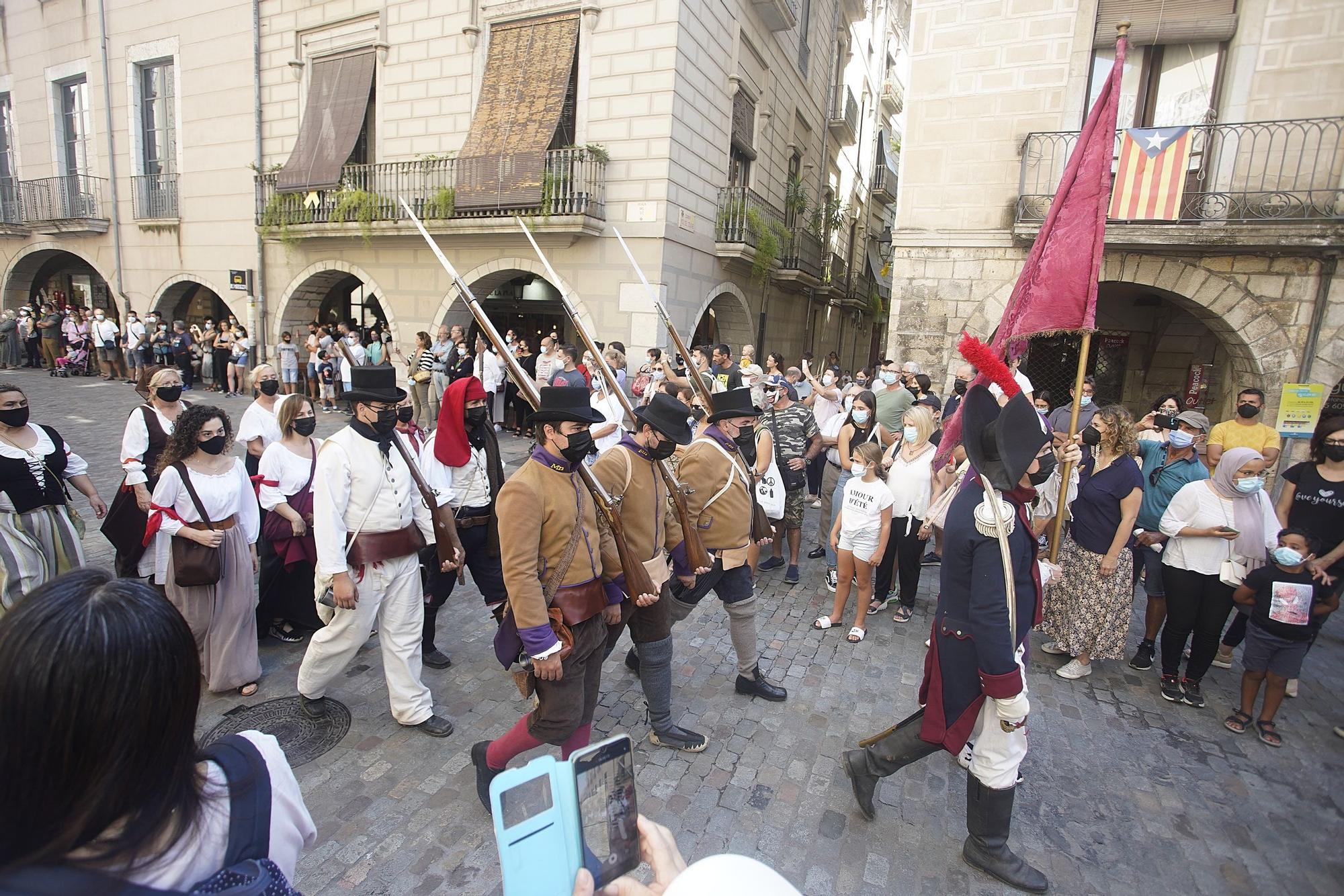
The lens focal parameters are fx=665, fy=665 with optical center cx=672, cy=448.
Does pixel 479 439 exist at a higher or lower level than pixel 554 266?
lower

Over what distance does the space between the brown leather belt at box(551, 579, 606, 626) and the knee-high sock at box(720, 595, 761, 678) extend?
1.35m

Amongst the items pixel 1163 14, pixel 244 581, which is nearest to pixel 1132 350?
pixel 1163 14

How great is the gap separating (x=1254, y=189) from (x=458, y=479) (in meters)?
11.0

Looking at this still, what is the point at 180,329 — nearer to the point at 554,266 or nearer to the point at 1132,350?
the point at 554,266

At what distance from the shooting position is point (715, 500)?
Result: 4.32m

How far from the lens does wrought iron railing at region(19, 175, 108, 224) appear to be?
18.8 meters

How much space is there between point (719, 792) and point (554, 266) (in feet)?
37.0

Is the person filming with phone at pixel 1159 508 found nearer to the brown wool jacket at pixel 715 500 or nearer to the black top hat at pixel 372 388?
the brown wool jacket at pixel 715 500

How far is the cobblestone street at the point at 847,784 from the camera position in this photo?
3.01 m

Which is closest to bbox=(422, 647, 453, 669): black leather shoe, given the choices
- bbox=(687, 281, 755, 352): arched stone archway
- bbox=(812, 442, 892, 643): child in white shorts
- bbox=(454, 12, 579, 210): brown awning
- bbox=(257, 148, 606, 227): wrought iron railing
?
bbox=(812, 442, 892, 643): child in white shorts

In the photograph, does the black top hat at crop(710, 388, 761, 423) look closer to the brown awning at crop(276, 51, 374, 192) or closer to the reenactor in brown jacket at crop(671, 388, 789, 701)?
the reenactor in brown jacket at crop(671, 388, 789, 701)

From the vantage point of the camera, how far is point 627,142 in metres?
12.2

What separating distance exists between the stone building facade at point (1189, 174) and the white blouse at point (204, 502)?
937 cm

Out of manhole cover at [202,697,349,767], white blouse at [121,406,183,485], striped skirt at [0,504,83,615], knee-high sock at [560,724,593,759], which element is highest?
white blouse at [121,406,183,485]
